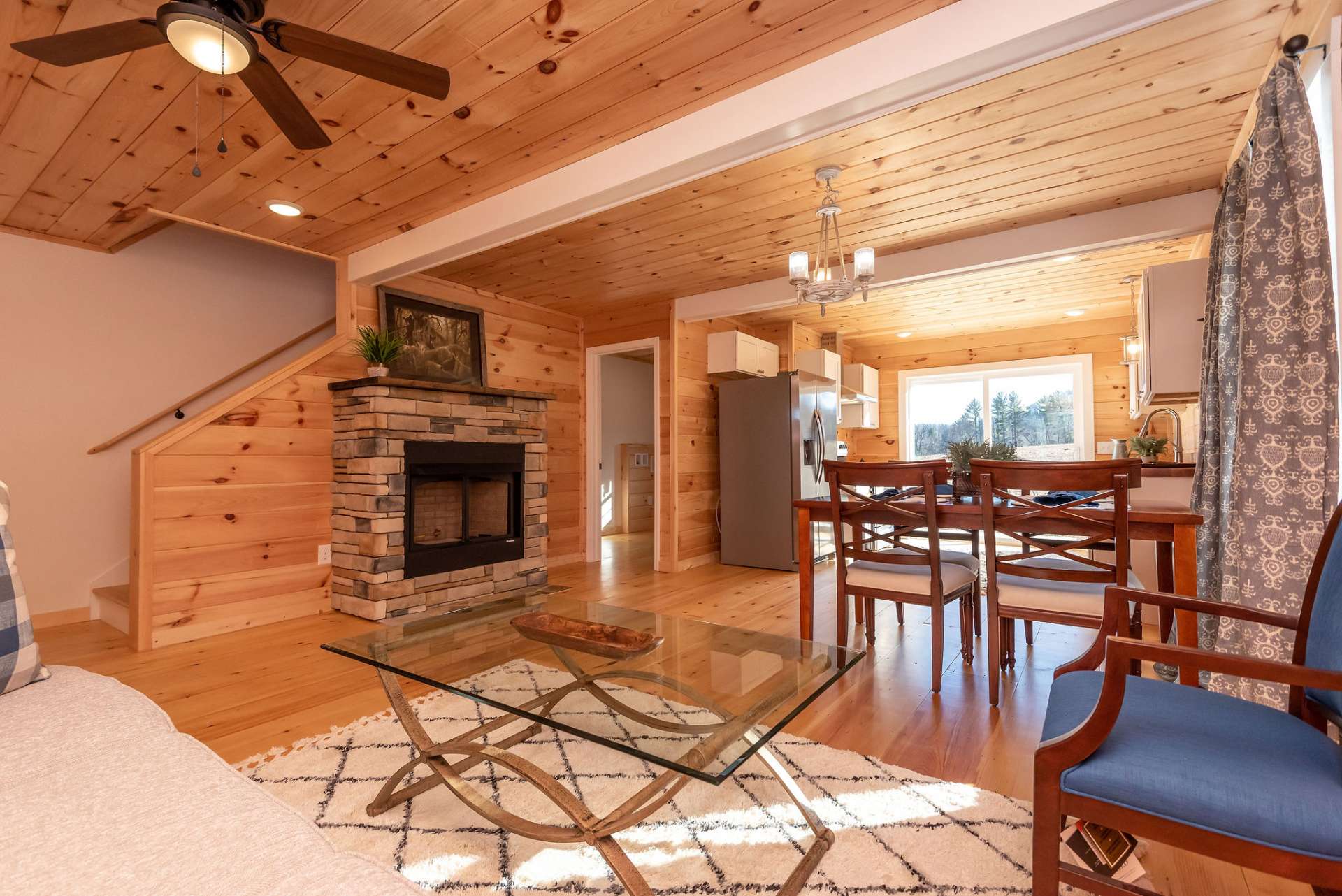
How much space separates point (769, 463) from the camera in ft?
17.2

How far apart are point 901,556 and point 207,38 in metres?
2.98

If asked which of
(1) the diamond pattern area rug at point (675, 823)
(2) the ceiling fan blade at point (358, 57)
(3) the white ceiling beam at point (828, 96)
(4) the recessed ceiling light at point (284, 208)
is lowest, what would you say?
(1) the diamond pattern area rug at point (675, 823)

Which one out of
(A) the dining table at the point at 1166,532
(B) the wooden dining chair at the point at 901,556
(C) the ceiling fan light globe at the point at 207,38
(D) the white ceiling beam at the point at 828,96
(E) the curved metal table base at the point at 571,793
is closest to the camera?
(E) the curved metal table base at the point at 571,793

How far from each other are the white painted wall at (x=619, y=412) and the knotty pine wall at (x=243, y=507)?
3415 mm

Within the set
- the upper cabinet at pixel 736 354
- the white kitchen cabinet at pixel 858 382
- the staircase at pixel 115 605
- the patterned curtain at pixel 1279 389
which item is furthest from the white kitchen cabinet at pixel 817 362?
the staircase at pixel 115 605

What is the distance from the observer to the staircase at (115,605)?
340cm

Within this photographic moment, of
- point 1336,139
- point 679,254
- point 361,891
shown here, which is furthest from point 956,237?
point 361,891

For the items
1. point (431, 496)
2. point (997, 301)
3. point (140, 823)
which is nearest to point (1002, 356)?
point (997, 301)

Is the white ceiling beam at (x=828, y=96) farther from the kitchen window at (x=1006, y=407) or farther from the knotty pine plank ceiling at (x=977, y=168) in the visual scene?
the kitchen window at (x=1006, y=407)

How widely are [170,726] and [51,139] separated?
302 centimetres

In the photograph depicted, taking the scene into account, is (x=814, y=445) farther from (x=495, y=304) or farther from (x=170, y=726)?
(x=170, y=726)

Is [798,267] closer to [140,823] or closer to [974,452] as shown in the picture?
[974,452]

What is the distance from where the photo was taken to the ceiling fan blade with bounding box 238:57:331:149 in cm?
176

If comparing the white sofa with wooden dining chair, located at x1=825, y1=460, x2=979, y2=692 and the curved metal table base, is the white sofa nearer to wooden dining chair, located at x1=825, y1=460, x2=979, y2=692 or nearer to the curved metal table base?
the curved metal table base
